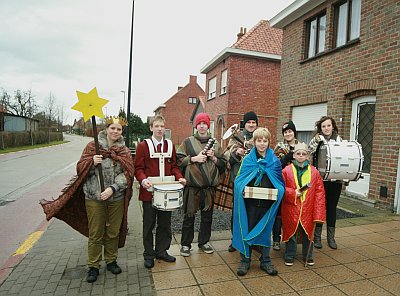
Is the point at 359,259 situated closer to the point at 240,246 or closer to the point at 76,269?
the point at 240,246

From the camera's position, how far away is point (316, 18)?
9.91m

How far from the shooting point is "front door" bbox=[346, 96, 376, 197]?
24.9ft

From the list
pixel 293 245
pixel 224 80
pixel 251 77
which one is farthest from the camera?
pixel 224 80

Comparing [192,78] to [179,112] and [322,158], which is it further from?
[322,158]

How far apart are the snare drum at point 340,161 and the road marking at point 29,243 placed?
4.64 meters

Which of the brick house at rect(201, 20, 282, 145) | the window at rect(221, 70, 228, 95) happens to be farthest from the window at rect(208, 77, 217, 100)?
the window at rect(221, 70, 228, 95)

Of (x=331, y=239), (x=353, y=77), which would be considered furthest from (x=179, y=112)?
(x=331, y=239)

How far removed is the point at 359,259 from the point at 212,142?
104 inches

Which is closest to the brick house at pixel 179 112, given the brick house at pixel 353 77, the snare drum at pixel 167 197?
the brick house at pixel 353 77

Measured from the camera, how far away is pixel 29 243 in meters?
4.89

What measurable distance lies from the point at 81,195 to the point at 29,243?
1.92m

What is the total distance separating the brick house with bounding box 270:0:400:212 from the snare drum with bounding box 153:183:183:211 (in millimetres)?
5530

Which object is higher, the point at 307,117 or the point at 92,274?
the point at 307,117

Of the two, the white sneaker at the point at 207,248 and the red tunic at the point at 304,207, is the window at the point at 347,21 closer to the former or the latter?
the red tunic at the point at 304,207
